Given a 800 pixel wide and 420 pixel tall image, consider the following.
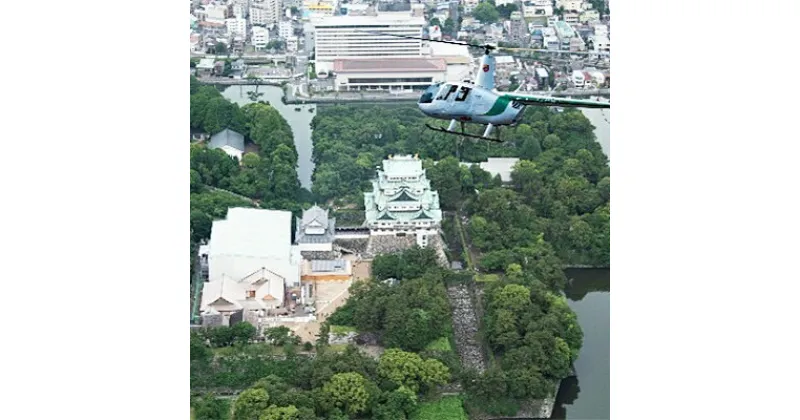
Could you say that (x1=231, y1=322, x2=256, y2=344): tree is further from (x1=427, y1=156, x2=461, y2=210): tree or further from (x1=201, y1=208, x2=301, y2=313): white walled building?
(x1=427, y1=156, x2=461, y2=210): tree

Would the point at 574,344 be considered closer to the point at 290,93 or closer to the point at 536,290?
the point at 536,290

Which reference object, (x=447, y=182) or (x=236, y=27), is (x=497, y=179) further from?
(x=236, y=27)

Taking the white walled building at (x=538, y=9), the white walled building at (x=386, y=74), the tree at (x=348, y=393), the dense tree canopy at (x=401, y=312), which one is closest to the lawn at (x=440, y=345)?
the dense tree canopy at (x=401, y=312)

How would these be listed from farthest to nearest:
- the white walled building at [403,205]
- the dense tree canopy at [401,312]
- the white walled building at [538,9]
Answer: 1. the white walled building at [538,9]
2. the white walled building at [403,205]
3. the dense tree canopy at [401,312]

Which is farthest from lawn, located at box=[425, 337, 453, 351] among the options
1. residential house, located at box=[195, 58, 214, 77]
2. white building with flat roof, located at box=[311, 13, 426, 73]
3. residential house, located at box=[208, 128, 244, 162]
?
residential house, located at box=[195, 58, 214, 77]

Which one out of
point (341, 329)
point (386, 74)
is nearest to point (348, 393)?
point (341, 329)

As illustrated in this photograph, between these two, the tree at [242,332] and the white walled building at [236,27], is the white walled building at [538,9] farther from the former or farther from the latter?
the tree at [242,332]

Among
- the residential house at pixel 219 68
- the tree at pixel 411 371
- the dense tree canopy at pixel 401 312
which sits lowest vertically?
the tree at pixel 411 371

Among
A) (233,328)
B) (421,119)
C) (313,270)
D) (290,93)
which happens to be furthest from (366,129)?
(233,328)
